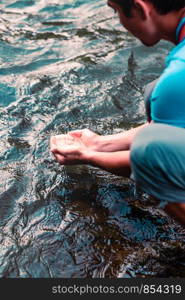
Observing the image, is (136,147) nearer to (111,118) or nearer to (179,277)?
(179,277)

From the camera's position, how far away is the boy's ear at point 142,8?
2697 mm

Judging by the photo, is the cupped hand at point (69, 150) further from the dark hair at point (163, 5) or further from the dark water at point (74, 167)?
the dark hair at point (163, 5)

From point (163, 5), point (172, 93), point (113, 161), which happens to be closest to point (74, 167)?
point (113, 161)

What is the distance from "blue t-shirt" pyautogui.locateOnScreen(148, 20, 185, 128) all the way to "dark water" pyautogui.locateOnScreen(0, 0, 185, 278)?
0.78 metres

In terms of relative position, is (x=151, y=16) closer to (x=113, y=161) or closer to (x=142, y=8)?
(x=142, y=8)

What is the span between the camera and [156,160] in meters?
2.49

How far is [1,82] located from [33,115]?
78 centimetres

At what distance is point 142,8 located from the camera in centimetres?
271

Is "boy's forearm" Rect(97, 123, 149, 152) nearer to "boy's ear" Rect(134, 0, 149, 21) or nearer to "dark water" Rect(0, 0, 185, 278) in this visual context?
"dark water" Rect(0, 0, 185, 278)

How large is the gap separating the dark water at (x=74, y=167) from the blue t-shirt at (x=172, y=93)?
0.78 m

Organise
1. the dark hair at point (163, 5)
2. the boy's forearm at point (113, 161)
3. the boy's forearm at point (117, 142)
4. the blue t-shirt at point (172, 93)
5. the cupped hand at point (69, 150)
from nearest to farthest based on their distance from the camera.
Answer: the blue t-shirt at point (172, 93) → the dark hair at point (163, 5) → the boy's forearm at point (113, 161) → the cupped hand at point (69, 150) → the boy's forearm at point (117, 142)

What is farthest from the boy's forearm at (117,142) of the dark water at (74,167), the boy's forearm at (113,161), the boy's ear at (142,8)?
the boy's ear at (142,8)

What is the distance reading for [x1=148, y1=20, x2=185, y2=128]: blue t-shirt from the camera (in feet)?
8.16

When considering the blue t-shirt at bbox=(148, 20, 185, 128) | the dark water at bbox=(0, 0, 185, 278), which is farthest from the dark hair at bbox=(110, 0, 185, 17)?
the dark water at bbox=(0, 0, 185, 278)
